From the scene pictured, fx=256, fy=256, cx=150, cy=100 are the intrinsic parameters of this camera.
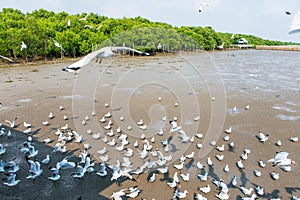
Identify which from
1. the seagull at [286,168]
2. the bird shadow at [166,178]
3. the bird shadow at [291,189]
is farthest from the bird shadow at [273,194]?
the bird shadow at [166,178]

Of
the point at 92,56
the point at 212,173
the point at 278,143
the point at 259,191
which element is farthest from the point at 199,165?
the point at 92,56

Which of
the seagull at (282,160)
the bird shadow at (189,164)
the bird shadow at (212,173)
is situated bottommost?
the bird shadow at (212,173)

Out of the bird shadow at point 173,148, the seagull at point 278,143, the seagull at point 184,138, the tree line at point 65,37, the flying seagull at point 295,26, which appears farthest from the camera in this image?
the tree line at point 65,37

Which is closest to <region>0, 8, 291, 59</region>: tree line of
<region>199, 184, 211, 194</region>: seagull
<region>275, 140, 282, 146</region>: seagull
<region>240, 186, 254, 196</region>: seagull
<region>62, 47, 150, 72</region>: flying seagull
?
<region>62, 47, 150, 72</region>: flying seagull

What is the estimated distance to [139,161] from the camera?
7.57 m

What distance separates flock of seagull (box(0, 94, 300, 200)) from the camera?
6170 millimetres

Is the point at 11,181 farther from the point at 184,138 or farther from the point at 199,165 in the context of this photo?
the point at 184,138

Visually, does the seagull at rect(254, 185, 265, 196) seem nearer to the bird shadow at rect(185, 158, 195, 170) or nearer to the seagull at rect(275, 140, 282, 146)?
the bird shadow at rect(185, 158, 195, 170)

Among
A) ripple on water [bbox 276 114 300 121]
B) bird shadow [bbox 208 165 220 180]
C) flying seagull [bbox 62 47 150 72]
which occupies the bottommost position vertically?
bird shadow [bbox 208 165 220 180]

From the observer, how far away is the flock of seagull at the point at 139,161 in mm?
6170

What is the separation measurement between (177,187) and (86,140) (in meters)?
4.03

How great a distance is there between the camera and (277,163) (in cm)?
687

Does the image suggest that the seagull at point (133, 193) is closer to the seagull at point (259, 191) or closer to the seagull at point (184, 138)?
the seagull at point (259, 191)

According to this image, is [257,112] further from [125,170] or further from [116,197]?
[116,197]
